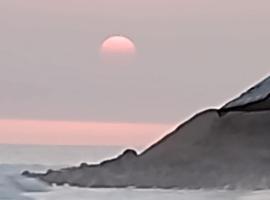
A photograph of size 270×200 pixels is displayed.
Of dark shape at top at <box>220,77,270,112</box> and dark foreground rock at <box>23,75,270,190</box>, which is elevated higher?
dark shape at top at <box>220,77,270,112</box>

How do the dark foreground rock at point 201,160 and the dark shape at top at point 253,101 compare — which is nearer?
the dark foreground rock at point 201,160

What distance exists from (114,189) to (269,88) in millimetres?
2201

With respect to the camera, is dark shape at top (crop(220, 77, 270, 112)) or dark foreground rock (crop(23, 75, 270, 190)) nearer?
dark foreground rock (crop(23, 75, 270, 190))

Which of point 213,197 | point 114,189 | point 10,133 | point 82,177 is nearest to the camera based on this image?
point 213,197

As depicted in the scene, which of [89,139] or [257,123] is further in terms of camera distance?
[89,139]

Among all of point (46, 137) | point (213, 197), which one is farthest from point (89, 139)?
point (213, 197)

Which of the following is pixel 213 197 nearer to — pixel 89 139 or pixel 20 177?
pixel 20 177

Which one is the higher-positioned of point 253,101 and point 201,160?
point 253,101

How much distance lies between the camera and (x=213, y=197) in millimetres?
7633

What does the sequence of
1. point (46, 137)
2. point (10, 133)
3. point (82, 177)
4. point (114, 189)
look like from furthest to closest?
point (46, 137), point (10, 133), point (82, 177), point (114, 189)

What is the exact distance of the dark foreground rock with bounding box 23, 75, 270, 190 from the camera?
8914 mm

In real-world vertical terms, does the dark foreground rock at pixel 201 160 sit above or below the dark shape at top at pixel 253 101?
below

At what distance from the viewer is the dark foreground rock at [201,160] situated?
351 inches

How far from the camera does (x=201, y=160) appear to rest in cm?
930
